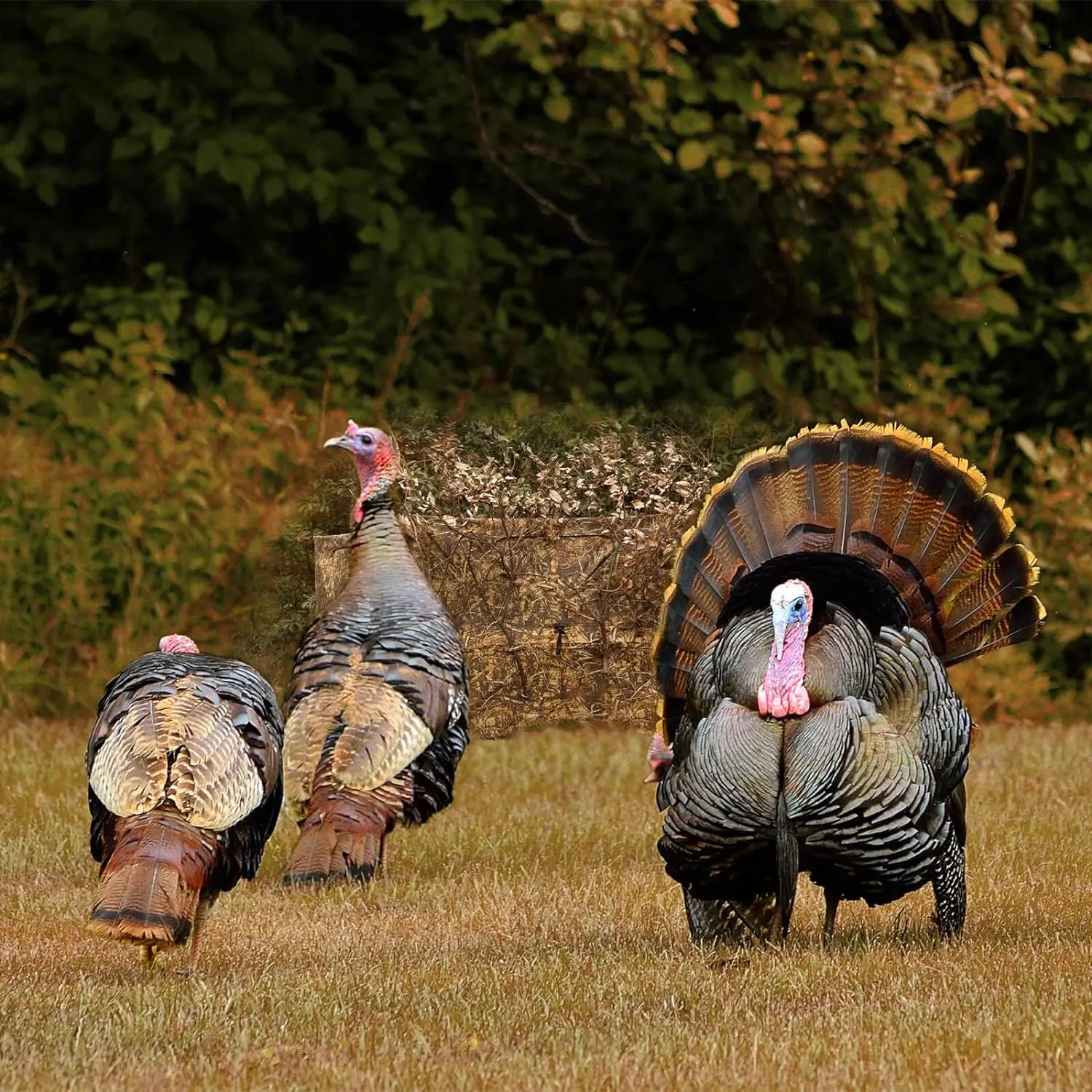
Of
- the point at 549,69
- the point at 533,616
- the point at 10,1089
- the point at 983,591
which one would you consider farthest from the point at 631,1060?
the point at 549,69

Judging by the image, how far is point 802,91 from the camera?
435 inches

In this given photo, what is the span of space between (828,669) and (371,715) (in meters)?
2.22

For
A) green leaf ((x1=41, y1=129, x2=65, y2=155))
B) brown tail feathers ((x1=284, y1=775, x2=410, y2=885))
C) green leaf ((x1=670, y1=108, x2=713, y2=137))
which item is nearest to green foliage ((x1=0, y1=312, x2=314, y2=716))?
green leaf ((x1=41, y1=129, x2=65, y2=155))

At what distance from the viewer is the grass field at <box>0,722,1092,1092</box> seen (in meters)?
4.35

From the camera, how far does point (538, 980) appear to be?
209 inches

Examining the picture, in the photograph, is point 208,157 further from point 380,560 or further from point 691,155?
point 380,560

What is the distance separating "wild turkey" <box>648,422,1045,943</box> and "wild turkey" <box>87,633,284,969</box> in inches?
43.7

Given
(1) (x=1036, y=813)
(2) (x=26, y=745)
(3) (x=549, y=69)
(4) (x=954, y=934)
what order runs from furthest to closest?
(3) (x=549, y=69) → (2) (x=26, y=745) → (1) (x=1036, y=813) → (4) (x=954, y=934)

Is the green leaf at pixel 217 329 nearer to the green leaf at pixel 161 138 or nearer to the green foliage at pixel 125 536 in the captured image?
the green foliage at pixel 125 536

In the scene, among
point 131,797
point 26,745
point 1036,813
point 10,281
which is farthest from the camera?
point 10,281

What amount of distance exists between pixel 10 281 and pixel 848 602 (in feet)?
24.6

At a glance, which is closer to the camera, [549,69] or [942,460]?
[942,460]

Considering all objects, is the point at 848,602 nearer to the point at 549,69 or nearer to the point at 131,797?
the point at 131,797

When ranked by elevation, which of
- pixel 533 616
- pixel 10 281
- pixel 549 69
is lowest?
pixel 533 616
